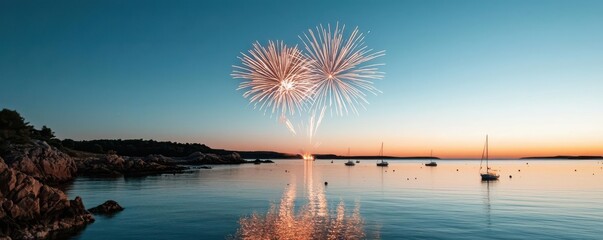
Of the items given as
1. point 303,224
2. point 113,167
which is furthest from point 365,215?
point 113,167

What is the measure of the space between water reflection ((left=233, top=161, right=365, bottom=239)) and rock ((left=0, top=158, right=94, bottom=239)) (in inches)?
659

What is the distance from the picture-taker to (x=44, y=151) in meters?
103

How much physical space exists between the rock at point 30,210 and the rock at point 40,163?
57.1 meters

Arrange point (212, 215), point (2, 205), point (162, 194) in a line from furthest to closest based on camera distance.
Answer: point (162, 194), point (212, 215), point (2, 205)

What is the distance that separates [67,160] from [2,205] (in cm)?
8080

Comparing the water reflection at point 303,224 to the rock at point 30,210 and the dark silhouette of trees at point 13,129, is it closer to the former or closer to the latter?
the rock at point 30,210

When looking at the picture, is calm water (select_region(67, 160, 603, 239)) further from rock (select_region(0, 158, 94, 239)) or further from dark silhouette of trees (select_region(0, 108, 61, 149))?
dark silhouette of trees (select_region(0, 108, 61, 149))

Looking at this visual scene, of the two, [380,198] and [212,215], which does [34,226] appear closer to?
[212,215]

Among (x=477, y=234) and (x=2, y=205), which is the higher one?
(x=2, y=205)

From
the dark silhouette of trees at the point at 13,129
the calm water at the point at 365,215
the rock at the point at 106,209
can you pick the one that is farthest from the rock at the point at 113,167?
the rock at the point at 106,209

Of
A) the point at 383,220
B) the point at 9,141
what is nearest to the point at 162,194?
the point at 383,220

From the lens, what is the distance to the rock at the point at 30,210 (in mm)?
36156

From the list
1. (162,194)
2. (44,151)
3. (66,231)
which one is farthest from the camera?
(44,151)

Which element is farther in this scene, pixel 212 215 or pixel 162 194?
pixel 162 194
